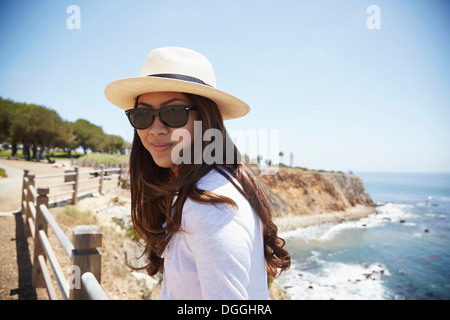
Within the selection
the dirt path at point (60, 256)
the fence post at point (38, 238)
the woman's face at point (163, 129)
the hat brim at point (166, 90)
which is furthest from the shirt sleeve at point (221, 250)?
the dirt path at point (60, 256)

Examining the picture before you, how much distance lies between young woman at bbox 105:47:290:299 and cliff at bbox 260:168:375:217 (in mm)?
35448

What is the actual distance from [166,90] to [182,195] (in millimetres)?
640

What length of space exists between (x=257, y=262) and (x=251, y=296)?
130 mm

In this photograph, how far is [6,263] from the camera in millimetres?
4945

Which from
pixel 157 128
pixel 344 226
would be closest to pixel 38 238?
pixel 157 128

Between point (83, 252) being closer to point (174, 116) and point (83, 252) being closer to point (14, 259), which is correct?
point (174, 116)

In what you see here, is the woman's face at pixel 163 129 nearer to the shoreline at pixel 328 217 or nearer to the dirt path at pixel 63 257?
the dirt path at pixel 63 257

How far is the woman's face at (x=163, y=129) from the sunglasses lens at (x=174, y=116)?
0.02 meters

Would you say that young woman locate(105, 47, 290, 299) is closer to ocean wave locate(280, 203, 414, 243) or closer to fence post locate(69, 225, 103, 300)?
fence post locate(69, 225, 103, 300)

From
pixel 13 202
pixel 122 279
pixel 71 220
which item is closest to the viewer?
pixel 122 279

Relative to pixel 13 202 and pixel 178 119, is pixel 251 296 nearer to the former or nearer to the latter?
pixel 178 119

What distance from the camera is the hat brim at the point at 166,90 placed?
1.25 meters

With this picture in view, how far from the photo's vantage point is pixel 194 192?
910mm
